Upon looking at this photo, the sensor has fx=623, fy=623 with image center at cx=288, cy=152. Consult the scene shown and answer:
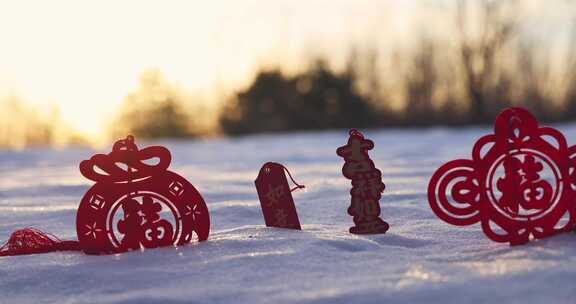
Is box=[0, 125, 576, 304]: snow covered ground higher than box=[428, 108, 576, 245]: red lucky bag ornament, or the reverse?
box=[428, 108, 576, 245]: red lucky bag ornament

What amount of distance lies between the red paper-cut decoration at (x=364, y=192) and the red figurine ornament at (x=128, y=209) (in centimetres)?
58

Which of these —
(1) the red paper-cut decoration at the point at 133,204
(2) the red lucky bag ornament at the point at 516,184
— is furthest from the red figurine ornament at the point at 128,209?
(2) the red lucky bag ornament at the point at 516,184

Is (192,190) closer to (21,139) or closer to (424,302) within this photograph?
(424,302)

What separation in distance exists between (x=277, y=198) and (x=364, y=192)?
0.35 metres

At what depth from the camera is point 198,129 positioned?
56.6 feet

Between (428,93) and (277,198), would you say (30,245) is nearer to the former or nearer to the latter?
(277,198)

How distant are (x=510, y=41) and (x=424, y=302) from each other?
1520 cm

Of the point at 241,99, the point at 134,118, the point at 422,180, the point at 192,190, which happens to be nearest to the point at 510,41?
the point at 241,99

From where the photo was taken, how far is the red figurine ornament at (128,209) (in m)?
2.31

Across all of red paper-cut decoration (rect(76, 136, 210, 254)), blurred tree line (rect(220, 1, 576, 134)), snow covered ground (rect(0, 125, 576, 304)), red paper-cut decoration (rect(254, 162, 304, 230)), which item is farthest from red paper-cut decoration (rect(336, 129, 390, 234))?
blurred tree line (rect(220, 1, 576, 134))

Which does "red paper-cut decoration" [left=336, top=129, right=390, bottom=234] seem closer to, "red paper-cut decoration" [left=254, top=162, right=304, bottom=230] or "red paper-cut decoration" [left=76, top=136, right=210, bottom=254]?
"red paper-cut decoration" [left=254, top=162, right=304, bottom=230]

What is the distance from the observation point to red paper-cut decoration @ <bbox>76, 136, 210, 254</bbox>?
2.31 metres

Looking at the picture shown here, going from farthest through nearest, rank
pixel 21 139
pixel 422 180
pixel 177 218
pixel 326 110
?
pixel 21 139 < pixel 326 110 < pixel 422 180 < pixel 177 218

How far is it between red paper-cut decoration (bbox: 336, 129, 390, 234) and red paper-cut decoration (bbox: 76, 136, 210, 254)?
0.58 metres
